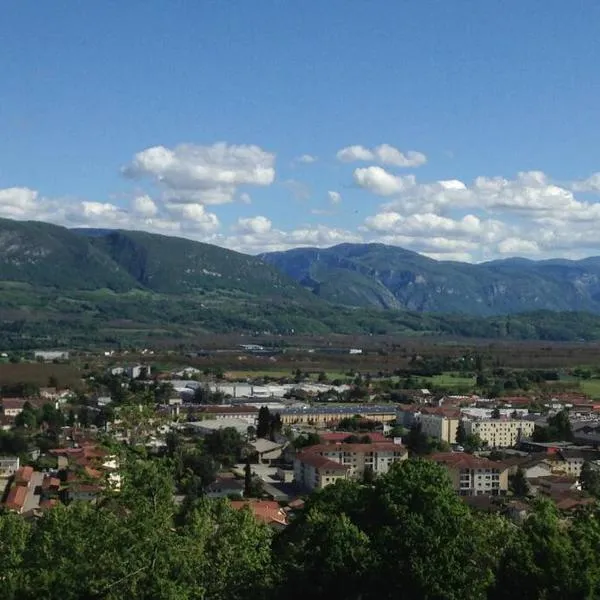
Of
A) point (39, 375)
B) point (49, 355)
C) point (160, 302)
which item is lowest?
point (39, 375)

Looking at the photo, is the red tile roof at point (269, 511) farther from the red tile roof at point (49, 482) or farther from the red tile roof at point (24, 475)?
the red tile roof at point (24, 475)

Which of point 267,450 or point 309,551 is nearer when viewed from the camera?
point 309,551

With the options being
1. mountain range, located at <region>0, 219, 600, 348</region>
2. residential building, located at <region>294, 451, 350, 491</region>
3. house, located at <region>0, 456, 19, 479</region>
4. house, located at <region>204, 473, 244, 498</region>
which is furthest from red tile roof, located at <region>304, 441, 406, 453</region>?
mountain range, located at <region>0, 219, 600, 348</region>

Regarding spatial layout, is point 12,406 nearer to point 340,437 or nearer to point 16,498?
point 340,437

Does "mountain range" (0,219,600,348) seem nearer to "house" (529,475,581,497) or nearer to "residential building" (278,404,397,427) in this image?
"residential building" (278,404,397,427)

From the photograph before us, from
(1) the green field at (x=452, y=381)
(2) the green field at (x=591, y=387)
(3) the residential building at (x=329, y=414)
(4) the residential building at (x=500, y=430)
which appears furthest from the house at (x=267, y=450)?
(2) the green field at (x=591, y=387)

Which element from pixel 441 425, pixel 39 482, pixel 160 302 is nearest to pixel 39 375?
pixel 441 425
